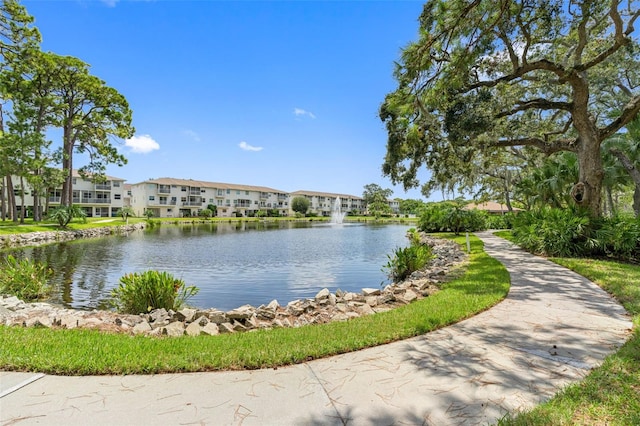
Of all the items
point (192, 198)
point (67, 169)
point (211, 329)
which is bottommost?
point (211, 329)

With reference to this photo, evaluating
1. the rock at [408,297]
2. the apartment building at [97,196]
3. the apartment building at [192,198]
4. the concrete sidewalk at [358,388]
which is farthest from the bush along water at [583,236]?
the apartment building at [192,198]

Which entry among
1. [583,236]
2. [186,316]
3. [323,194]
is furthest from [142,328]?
[323,194]

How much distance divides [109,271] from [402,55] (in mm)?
13354

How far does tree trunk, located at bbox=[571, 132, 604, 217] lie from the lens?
1191cm

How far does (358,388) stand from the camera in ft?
10.0

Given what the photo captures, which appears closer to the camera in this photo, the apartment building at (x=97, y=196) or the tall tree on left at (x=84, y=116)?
the tall tree on left at (x=84, y=116)

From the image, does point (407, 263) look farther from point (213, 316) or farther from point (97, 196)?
point (97, 196)

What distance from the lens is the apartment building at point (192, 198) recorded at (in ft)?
222

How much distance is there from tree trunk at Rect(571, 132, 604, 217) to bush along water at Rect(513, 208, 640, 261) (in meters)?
0.52

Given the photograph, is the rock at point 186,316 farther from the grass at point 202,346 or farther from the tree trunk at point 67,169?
the tree trunk at point 67,169

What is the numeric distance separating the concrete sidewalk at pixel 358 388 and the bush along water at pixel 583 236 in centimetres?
785

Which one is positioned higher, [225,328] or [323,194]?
[323,194]

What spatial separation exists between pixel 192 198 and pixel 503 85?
69013 mm

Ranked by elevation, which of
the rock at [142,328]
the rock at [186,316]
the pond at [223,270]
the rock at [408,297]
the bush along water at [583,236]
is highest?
the bush along water at [583,236]
